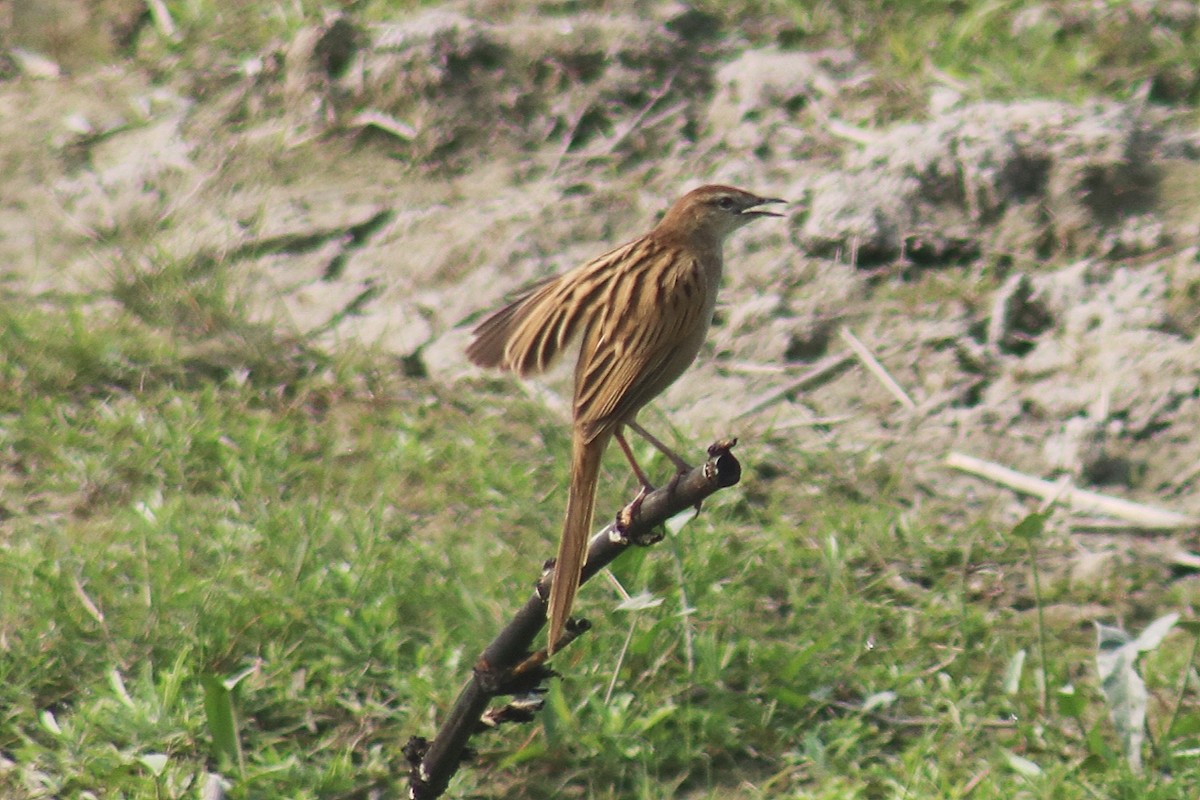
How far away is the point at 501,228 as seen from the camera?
20.5 feet

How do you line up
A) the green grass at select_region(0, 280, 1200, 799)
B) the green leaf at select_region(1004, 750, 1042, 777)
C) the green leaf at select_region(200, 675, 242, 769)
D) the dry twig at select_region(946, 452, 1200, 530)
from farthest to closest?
the dry twig at select_region(946, 452, 1200, 530)
the green grass at select_region(0, 280, 1200, 799)
the green leaf at select_region(1004, 750, 1042, 777)
the green leaf at select_region(200, 675, 242, 769)

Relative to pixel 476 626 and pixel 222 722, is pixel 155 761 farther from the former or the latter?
pixel 476 626

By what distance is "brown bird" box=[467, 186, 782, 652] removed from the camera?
314 centimetres

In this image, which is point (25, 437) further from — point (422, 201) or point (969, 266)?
point (969, 266)

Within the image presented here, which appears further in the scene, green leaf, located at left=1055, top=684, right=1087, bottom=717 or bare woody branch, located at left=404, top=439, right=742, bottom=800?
green leaf, located at left=1055, top=684, right=1087, bottom=717

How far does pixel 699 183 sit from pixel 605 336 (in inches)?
127

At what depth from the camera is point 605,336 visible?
10.5 ft

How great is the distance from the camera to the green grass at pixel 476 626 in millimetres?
4012

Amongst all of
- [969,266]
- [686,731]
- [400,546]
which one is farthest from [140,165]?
[686,731]

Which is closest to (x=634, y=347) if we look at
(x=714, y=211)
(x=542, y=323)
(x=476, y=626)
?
(x=542, y=323)

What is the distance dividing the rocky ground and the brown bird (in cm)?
189

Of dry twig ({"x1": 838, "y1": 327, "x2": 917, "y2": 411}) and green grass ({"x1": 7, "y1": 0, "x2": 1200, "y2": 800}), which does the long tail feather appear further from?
dry twig ({"x1": 838, "y1": 327, "x2": 917, "y2": 411})

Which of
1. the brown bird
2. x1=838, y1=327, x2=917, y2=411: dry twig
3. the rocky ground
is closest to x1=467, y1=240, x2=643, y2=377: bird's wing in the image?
the brown bird

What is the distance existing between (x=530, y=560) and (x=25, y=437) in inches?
70.3
